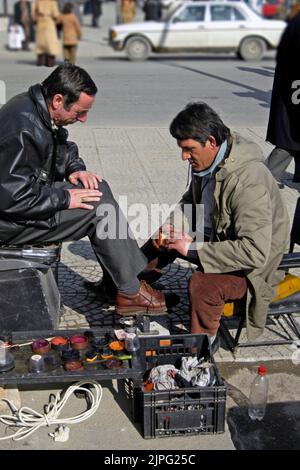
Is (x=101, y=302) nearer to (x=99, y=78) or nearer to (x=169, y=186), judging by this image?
(x=169, y=186)

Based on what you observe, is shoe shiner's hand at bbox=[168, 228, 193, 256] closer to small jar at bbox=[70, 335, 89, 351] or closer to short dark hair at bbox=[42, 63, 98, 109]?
small jar at bbox=[70, 335, 89, 351]

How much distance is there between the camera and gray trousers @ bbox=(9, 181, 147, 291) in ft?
12.4

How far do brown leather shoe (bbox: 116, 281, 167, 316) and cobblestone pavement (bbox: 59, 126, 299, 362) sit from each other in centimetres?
16

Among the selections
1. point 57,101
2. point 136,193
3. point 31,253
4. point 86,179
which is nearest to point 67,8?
point 136,193

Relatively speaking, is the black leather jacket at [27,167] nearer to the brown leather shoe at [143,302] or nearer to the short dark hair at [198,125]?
the brown leather shoe at [143,302]

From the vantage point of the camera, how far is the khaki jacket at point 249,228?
3.31 m

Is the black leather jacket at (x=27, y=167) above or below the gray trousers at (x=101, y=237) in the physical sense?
above

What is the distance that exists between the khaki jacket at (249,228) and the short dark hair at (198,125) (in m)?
0.18

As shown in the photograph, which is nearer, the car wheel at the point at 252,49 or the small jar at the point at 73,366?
the small jar at the point at 73,366

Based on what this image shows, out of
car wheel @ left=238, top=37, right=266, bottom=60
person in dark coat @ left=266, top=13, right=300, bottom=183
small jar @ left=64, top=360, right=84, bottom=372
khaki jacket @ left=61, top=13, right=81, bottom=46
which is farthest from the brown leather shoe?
car wheel @ left=238, top=37, right=266, bottom=60

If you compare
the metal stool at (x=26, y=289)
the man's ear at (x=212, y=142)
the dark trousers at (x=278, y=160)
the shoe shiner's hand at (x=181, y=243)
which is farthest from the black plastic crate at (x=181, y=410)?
the dark trousers at (x=278, y=160)

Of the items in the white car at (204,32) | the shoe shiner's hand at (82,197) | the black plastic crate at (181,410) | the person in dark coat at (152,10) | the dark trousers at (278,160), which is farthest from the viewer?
the person in dark coat at (152,10)

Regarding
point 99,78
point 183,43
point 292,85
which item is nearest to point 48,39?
point 99,78

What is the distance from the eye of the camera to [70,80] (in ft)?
11.6
